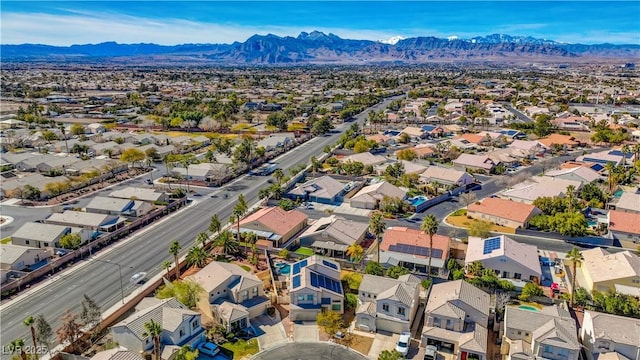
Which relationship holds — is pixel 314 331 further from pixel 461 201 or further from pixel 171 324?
pixel 461 201

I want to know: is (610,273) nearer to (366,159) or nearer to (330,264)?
(330,264)

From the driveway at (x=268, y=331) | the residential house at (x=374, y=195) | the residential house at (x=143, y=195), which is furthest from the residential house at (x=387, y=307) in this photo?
the residential house at (x=143, y=195)

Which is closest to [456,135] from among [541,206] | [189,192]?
[541,206]

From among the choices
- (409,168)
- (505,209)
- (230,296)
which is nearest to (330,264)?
(230,296)

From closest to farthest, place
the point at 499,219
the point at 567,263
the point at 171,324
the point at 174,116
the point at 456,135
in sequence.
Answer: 1. the point at 171,324
2. the point at 567,263
3. the point at 499,219
4. the point at 456,135
5. the point at 174,116

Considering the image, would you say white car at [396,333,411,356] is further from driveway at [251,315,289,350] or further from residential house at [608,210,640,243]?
residential house at [608,210,640,243]

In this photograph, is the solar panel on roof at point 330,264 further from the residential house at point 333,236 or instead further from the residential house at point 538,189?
the residential house at point 538,189
